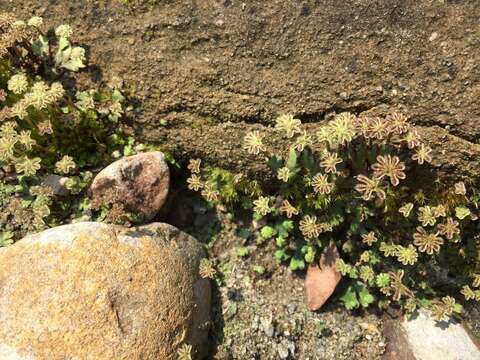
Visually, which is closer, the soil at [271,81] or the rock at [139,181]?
the soil at [271,81]

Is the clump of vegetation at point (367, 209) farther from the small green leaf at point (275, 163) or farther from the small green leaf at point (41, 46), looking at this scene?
the small green leaf at point (41, 46)

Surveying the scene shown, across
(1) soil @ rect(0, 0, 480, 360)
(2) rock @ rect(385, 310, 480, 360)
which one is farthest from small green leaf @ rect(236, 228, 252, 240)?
(2) rock @ rect(385, 310, 480, 360)

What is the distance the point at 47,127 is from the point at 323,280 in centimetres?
323

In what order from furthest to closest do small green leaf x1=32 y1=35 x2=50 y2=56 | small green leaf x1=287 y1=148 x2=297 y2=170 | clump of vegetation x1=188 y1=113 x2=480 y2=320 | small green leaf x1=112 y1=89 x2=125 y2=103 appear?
small green leaf x1=32 y1=35 x2=50 y2=56 → small green leaf x1=112 y1=89 x2=125 y2=103 → small green leaf x1=287 y1=148 x2=297 y2=170 → clump of vegetation x1=188 y1=113 x2=480 y2=320

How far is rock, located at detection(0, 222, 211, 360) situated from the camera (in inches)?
157

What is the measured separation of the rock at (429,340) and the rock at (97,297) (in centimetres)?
204

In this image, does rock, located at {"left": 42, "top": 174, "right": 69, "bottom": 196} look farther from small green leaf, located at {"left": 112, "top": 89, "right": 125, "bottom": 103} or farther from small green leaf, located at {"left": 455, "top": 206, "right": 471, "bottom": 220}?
small green leaf, located at {"left": 455, "top": 206, "right": 471, "bottom": 220}

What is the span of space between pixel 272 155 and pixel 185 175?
1109 millimetres

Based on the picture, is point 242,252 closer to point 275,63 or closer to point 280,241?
point 280,241

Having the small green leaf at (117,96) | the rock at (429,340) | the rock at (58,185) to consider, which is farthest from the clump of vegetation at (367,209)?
the rock at (58,185)

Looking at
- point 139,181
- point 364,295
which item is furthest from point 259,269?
point 139,181

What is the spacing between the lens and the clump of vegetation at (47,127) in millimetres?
4945

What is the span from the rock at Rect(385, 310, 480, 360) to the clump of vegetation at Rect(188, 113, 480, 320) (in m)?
0.16

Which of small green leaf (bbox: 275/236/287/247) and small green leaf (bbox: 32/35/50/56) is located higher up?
small green leaf (bbox: 32/35/50/56)
